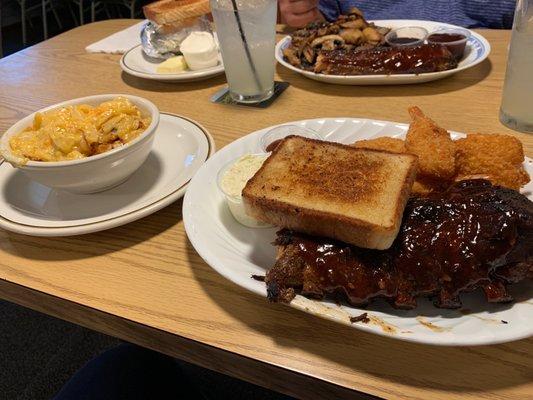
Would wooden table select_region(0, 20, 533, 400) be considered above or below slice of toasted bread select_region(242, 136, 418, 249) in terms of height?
below

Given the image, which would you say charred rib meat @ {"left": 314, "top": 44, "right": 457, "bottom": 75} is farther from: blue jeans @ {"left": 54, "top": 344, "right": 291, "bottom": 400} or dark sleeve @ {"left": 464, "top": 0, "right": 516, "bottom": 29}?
blue jeans @ {"left": 54, "top": 344, "right": 291, "bottom": 400}

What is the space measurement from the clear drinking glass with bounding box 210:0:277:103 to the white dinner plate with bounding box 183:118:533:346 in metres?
0.46

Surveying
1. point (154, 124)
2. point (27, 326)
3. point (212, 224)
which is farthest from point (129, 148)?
point (27, 326)

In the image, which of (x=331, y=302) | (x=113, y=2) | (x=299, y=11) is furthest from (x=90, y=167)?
(x=113, y=2)

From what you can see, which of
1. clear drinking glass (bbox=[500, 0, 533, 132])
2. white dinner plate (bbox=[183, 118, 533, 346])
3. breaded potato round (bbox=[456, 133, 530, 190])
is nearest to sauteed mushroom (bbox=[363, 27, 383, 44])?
clear drinking glass (bbox=[500, 0, 533, 132])

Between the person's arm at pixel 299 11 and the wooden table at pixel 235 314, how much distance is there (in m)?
0.95

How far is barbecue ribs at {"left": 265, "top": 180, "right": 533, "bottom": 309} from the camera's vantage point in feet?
2.43

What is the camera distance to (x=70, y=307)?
939mm

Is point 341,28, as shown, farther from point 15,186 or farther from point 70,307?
point 70,307

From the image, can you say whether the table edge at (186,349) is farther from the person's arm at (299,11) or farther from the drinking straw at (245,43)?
the person's arm at (299,11)

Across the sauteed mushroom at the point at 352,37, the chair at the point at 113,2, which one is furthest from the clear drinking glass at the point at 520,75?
the chair at the point at 113,2

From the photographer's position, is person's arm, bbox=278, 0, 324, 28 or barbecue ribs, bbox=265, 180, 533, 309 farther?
person's arm, bbox=278, 0, 324, 28

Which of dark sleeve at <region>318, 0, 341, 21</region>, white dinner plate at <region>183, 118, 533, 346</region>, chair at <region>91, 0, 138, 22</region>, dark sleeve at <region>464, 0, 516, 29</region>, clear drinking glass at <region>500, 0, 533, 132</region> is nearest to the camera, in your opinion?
white dinner plate at <region>183, 118, 533, 346</region>

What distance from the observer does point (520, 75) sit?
4.24ft
